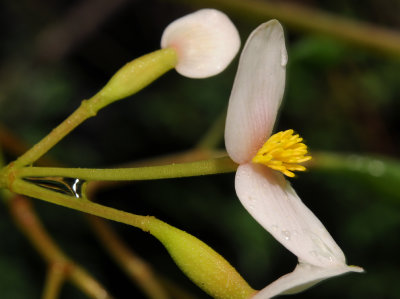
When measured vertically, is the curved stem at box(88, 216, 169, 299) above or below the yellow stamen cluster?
above

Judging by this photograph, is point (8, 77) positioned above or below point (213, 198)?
above

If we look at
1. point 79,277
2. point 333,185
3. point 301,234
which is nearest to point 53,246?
point 79,277

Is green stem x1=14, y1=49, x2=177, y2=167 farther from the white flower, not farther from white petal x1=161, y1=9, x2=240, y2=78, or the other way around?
the white flower

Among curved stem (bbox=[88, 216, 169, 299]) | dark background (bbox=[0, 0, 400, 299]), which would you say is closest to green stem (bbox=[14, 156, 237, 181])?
curved stem (bbox=[88, 216, 169, 299])

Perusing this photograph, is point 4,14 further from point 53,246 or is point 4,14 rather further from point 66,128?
point 66,128

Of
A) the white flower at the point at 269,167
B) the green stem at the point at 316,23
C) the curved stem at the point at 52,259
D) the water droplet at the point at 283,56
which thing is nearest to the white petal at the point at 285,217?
the white flower at the point at 269,167
